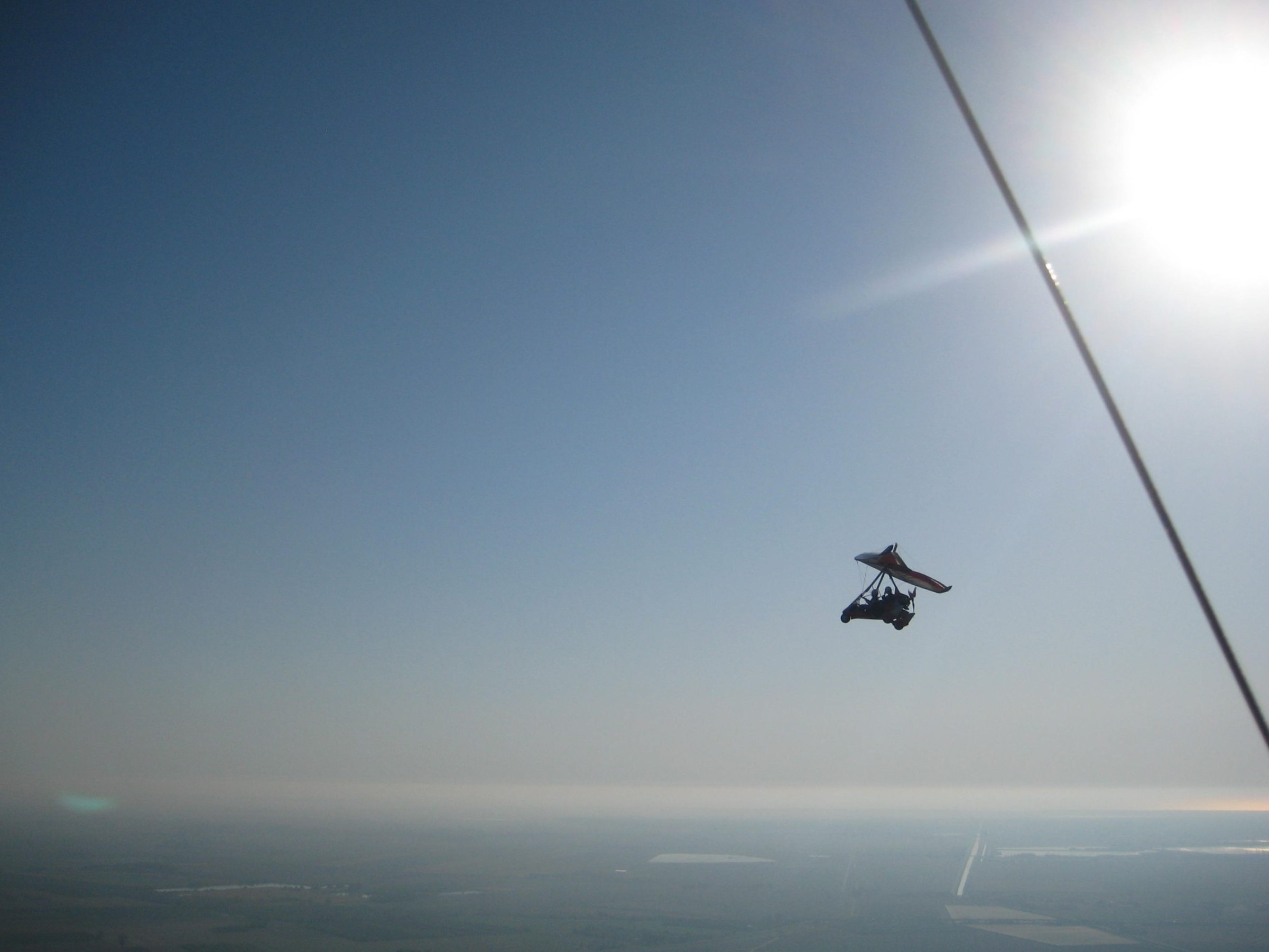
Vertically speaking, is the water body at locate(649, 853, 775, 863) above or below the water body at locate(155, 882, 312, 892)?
below

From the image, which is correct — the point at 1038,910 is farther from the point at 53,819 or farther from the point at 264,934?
the point at 53,819

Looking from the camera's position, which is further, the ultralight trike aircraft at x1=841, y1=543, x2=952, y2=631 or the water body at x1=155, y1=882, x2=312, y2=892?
the water body at x1=155, y1=882, x2=312, y2=892

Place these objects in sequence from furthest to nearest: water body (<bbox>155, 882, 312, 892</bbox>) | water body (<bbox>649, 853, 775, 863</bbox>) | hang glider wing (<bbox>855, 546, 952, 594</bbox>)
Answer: water body (<bbox>649, 853, 775, 863</bbox>) < water body (<bbox>155, 882, 312, 892</bbox>) < hang glider wing (<bbox>855, 546, 952, 594</bbox>)

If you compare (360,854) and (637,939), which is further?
(360,854)

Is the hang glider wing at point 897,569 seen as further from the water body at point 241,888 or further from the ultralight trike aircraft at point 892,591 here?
the water body at point 241,888

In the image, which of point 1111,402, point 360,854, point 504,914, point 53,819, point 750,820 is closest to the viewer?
point 1111,402

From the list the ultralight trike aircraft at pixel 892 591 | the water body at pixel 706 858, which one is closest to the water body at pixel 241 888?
the water body at pixel 706 858

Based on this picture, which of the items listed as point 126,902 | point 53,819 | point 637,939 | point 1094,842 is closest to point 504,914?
point 637,939

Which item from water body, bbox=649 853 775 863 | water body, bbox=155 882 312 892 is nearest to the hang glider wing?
water body, bbox=155 882 312 892

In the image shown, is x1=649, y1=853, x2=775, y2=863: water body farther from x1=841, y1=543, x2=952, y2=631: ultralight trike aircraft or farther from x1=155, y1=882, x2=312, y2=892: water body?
x1=841, y1=543, x2=952, y2=631: ultralight trike aircraft
